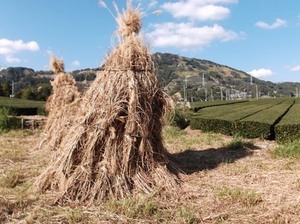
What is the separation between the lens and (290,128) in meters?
11.3

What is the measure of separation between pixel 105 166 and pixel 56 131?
5224mm

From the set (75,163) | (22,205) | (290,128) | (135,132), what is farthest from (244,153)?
(22,205)

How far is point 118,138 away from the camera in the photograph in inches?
243

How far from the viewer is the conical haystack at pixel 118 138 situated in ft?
19.0

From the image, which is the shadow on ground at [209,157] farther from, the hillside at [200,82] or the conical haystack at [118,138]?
the hillside at [200,82]

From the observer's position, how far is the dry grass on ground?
16.0ft

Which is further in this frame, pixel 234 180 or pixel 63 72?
pixel 63 72

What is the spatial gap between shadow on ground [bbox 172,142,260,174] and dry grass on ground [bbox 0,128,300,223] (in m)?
0.02

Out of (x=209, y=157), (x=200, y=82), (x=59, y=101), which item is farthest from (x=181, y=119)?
(x=200, y=82)

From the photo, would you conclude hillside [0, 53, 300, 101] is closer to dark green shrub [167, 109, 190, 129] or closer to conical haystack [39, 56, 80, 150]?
dark green shrub [167, 109, 190, 129]

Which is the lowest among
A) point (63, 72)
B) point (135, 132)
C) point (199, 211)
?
point (199, 211)

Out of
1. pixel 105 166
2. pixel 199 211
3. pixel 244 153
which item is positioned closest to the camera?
pixel 199 211

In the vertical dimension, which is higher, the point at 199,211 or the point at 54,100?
the point at 54,100

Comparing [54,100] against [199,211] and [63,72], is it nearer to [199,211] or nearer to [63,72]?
[63,72]
